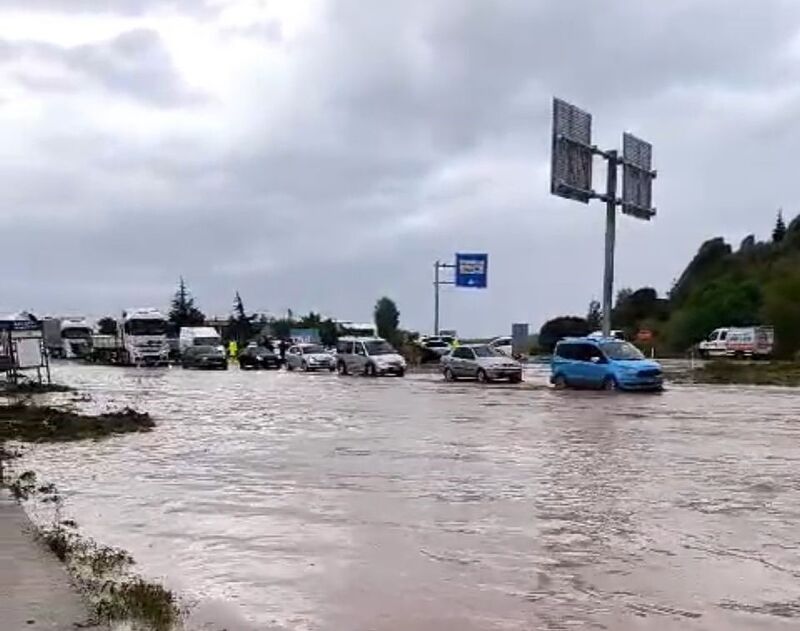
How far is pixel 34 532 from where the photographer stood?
36.9 ft

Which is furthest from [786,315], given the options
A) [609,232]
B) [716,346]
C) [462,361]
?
[462,361]

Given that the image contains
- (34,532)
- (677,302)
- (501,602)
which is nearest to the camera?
(501,602)

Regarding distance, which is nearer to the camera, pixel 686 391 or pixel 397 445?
pixel 397 445

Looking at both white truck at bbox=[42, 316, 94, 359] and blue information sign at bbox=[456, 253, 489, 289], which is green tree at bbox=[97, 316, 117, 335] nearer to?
white truck at bbox=[42, 316, 94, 359]

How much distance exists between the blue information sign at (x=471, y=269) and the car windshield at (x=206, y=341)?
1535 cm

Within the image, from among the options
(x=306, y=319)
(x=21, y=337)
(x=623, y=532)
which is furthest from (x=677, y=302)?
(x=623, y=532)

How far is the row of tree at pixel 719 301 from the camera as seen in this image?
209 ft

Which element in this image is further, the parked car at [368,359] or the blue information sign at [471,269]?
the blue information sign at [471,269]

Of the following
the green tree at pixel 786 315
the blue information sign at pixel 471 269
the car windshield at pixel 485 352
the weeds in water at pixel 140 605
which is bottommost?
the weeds in water at pixel 140 605

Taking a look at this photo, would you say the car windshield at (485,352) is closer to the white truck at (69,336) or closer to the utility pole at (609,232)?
the utility pole at (609,232)

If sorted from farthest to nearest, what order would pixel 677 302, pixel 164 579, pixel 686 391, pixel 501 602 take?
pixel 677 302 < pixel 686 391 < pixel 164 579 < pixel 501 602

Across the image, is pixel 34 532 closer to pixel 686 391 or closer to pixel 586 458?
pixel 586 458

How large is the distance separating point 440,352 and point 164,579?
6098 centimetres

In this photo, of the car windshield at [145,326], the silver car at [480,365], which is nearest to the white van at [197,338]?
the car windshield at [145,326]
